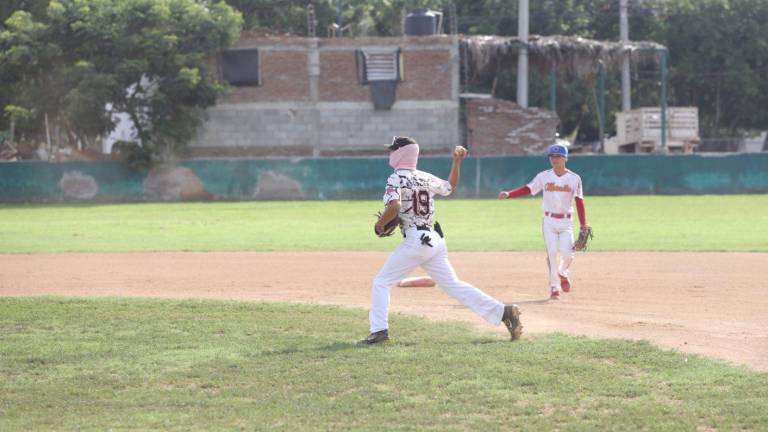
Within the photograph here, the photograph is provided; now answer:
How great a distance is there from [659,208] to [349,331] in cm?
2310

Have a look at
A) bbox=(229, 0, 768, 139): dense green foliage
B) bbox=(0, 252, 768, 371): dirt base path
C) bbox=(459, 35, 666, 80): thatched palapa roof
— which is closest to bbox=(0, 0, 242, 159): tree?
bbox=(459, 35, 666, 80): thatched palapa roof

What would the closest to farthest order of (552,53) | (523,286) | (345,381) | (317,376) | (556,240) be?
(345,381) < (317,376) < (556,240) < (523,286) < (552,53)

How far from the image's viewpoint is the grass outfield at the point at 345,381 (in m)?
8.06

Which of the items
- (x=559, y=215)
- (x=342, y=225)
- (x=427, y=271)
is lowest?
→ (x=342, y=225)

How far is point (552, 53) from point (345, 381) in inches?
1518

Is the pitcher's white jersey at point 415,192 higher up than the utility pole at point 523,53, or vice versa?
the utility pole at point 523,53

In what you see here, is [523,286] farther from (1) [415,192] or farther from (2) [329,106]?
(2) [329,106]

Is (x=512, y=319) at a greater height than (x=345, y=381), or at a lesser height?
greater

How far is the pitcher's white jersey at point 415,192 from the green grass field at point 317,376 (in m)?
1.22

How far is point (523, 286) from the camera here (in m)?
16.3

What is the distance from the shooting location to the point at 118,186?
38.3m

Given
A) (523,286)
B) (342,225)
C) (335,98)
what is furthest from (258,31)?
(523,286)

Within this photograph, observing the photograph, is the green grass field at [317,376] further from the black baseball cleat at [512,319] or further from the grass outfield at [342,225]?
the grass outfield at [342,225]

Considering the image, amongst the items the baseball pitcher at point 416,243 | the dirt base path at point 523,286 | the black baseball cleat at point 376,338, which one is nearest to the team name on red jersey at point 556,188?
the dirt base path at point 523,286
